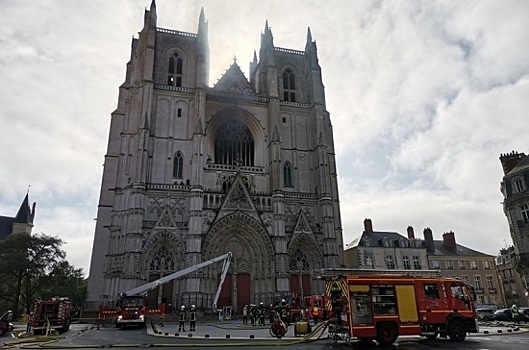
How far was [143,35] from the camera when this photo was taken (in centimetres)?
3741

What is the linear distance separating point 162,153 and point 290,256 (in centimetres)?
1449

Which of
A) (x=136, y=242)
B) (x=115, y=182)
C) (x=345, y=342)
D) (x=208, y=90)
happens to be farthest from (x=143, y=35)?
(x=345, y=342)

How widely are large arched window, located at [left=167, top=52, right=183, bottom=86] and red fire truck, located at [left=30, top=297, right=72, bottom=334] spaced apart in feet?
74.8

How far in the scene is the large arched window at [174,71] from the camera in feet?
123

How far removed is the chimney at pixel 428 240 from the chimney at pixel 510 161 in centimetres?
1644

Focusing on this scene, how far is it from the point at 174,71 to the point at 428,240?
3638 centimetres

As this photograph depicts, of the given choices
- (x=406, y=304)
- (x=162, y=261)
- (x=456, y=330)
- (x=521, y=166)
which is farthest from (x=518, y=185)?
(x=162, y=261)

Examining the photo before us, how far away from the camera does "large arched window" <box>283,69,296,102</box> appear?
4077cm

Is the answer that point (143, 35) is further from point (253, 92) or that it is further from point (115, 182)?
point (115, 182)

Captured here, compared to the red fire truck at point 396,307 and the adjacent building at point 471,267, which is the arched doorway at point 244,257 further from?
the adjacent building at point 471,267

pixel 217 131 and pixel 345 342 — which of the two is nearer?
pixel 345 342

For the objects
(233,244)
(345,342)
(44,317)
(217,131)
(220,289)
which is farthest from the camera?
(217,131)

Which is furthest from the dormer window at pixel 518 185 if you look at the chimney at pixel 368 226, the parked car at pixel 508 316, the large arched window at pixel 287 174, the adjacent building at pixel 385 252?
the large arched window at pixel 287 174

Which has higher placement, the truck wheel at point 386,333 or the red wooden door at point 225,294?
the red wooden door at point 225,294
